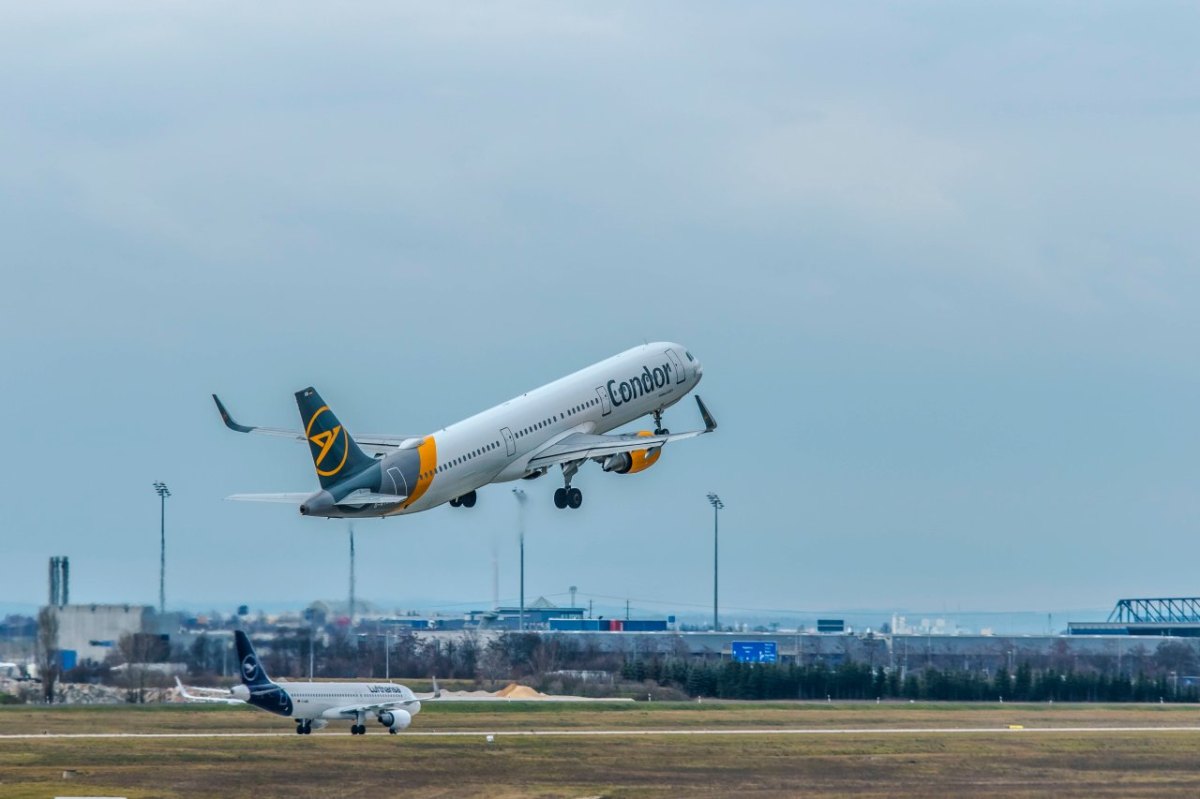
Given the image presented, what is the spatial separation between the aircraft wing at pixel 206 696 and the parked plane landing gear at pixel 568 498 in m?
25.4

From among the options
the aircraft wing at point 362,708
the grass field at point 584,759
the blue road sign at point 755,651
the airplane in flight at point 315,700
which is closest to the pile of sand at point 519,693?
the grass field at point 584,759

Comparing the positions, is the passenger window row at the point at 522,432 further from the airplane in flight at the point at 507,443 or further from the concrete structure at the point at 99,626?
the concrete structure at the point at 99,626

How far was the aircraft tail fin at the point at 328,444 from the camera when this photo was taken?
84.3 meters

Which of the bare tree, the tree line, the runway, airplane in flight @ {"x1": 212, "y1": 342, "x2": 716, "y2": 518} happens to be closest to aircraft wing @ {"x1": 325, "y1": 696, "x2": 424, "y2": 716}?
the runway

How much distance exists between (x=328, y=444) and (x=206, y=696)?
40356 mm

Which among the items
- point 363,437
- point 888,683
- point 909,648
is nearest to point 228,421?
point 363,437

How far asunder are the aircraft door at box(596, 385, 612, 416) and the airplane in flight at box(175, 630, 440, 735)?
22.7m

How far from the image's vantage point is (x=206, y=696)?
119812mm

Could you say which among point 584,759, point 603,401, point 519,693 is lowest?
point 584,759

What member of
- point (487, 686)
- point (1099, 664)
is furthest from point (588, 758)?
point (1099, 664)

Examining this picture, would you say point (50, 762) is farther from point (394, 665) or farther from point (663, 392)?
point (394, 665)

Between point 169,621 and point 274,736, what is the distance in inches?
1110

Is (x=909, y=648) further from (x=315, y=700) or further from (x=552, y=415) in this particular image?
(x=552, y=415)

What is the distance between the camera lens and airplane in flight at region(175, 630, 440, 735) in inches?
4195
